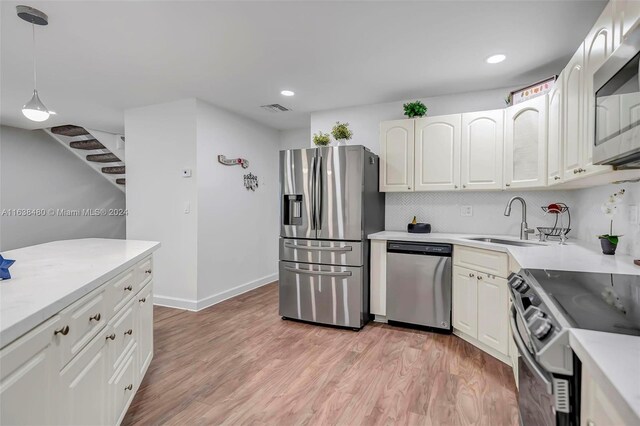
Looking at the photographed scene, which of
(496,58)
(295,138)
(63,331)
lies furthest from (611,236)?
(295,138)

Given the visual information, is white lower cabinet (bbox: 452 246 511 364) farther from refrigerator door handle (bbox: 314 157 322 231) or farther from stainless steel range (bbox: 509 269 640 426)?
refrigerator door handle (bbox: 314 157 322 231)

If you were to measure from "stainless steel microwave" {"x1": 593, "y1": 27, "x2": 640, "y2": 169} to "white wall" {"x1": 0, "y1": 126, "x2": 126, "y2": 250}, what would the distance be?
718 cm

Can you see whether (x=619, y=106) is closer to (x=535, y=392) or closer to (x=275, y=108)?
(x=535, y=392)

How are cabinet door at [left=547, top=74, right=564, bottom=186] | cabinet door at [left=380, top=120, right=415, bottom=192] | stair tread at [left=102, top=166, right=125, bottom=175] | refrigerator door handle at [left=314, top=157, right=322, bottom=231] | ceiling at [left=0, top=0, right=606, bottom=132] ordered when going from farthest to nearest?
stair tread at [left=102, top=166, right=125, bottom=175], cabinet door at [left=380, top=120, right=415, bottom=192], refrigerator door handle at [left=314, top=157, right=322, bottom=231], cabinet door at [left=547, top=74, right=564, bottom=186], ceiling at [left=0, top=0, right=606, bottom=132]

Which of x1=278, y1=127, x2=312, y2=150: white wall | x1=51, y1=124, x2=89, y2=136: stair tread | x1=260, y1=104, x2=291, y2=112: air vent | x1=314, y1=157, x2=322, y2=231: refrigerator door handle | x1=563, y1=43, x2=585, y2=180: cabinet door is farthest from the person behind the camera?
x1=278, y1=127, x2=312, y2=150: white wall

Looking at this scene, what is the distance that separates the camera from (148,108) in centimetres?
403

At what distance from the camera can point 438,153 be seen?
3.32m

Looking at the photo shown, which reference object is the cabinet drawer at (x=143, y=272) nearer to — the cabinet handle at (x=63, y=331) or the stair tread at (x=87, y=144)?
the cabinet handle at (x=63, y=331)

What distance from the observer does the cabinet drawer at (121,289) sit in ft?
5.01

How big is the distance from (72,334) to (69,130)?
539 centimetres

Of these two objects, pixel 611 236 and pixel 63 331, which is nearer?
pixel 63 331

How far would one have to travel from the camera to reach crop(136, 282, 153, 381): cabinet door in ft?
6.42

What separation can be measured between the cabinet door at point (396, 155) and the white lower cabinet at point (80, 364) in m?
2.56

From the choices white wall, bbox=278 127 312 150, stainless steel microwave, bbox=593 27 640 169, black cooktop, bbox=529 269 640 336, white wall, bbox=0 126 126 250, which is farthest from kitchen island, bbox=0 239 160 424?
white wall, bbox=0 126 126 250
